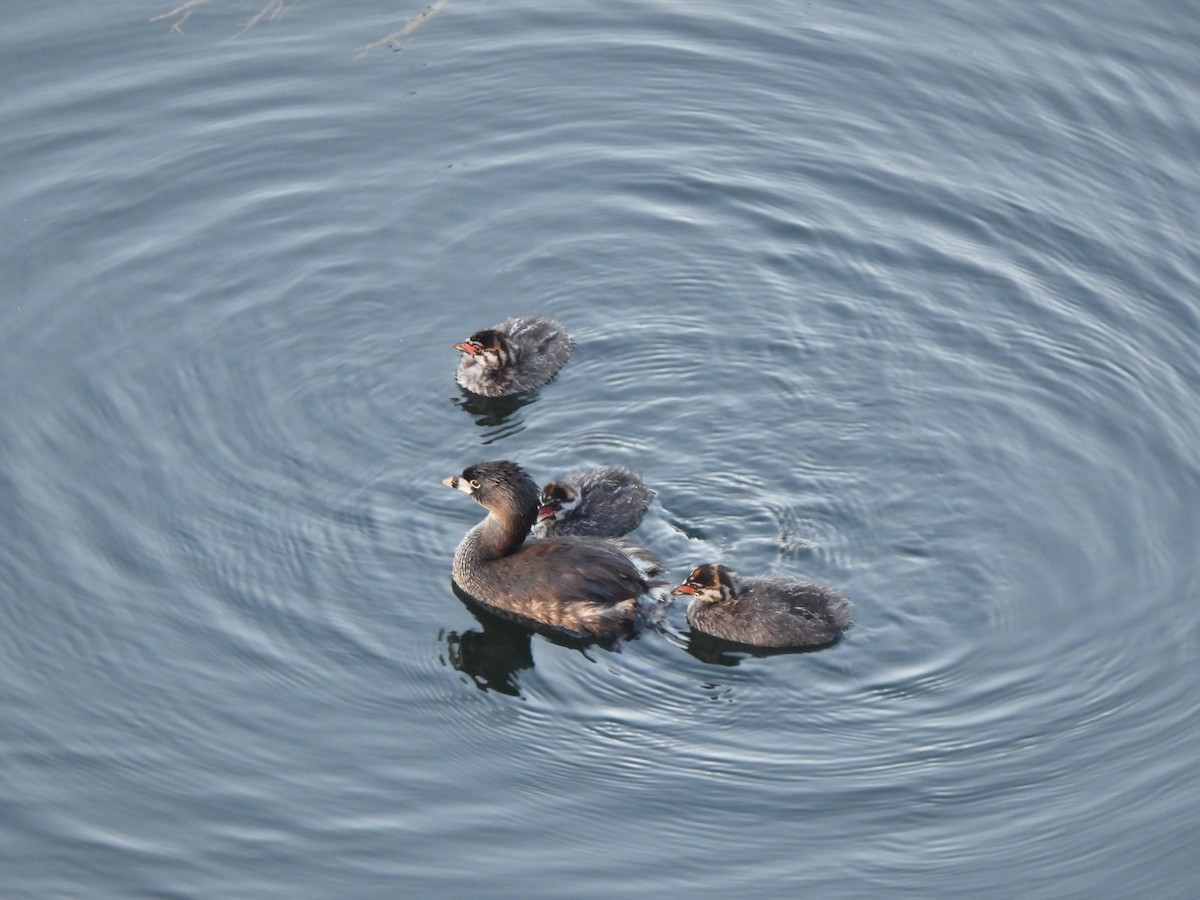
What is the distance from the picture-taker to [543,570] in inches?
428

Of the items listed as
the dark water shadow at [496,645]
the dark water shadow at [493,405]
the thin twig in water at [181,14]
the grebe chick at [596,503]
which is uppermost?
the thin twig in water at [181,14]

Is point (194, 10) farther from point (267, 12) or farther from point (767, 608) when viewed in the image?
point (767, 608)

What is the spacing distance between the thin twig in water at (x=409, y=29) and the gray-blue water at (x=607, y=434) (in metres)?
0.05

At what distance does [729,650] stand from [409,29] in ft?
25.9

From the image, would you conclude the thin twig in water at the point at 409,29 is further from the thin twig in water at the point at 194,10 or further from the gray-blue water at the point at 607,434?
the thin twig in water at the point at 194,10

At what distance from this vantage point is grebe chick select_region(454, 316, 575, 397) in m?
12.4

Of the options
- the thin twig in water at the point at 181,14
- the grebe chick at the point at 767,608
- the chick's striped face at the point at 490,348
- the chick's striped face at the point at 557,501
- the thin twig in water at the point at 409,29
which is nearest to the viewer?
the grebe chick at the point at 767,608

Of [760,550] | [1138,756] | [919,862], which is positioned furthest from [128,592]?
[1138,756]

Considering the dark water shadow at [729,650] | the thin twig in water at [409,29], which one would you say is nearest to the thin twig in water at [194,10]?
the thin twig in water at [409,29]

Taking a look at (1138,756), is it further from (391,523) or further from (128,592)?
(128,592)

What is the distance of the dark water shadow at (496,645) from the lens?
1052 centimetres

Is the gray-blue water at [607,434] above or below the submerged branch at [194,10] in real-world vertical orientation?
below

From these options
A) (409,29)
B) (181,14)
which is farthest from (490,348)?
(181,14)

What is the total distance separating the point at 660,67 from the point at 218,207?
427cm
